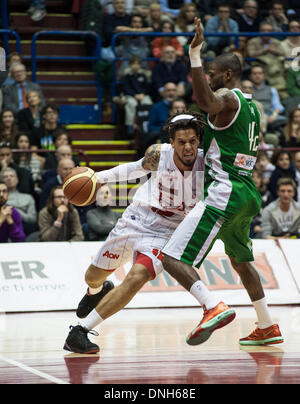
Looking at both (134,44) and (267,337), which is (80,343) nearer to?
(267,337)

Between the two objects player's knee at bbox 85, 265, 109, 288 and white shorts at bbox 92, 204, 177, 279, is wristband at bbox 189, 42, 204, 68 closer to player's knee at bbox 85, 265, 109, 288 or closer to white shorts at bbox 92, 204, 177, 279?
white shorts at bbox 92, 204, 177, 279

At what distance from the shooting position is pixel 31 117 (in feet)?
39.8

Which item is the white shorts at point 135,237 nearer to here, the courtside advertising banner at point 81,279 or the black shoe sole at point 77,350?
the black shoe sole at point 77,350

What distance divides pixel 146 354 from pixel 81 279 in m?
3.35

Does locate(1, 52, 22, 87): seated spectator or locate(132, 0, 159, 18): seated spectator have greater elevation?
locate(132, 0, 159, 18): seated spectator

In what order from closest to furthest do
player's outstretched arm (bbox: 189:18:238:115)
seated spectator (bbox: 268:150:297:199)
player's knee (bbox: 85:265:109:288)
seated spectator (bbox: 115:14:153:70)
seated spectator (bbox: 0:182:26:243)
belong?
player's outstretched arm (bbox: 189:18:238:115), player's knee (bbox: 85:265:109:288), seated spectator (bbox: 0:182:26:243), seated spectator (bbox: 268:150:297:199), seated spectator (bbox: 115:14:153:70)

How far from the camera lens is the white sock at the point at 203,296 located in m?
5.70

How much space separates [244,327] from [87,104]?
792cm

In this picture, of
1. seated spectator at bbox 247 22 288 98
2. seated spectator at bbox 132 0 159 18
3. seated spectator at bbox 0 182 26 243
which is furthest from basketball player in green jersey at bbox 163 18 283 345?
seated spectator at bbox 132 0 159 18

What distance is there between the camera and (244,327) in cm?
776

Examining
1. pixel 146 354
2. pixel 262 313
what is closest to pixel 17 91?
pixel 262 313

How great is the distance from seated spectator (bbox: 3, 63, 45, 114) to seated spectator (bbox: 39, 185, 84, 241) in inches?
106

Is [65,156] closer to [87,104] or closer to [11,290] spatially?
[11,290]

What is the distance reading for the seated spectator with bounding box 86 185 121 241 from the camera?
1039 centimetres
